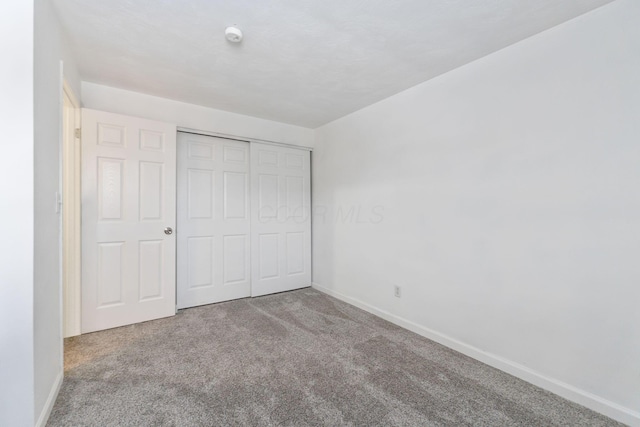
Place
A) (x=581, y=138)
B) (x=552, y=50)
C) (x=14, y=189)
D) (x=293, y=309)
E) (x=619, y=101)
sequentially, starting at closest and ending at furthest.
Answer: (x=14, y=189), (x=619, y=101), (x=581, y=138), (x=552, y=50), (x=293, y=309)

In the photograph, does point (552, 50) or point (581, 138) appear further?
point (552, 50)

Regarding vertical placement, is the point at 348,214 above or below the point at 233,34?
below

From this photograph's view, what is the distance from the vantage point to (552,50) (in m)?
1.78

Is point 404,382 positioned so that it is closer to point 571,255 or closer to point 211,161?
point 571,255

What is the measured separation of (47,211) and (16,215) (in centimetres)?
24

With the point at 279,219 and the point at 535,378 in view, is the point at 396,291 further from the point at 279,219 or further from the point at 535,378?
the point at 279,219

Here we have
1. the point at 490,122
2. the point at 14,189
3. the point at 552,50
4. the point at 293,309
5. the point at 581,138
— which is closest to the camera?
the point at 14,189

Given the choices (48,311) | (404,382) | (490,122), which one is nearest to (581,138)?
(490,122)

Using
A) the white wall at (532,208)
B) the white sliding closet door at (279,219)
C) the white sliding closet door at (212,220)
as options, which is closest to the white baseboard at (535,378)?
the white wall at (532,208)

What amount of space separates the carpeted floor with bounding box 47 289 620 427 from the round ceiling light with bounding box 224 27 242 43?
2.33 m

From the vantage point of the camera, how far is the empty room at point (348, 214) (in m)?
1.51

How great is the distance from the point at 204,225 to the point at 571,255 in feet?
11.0

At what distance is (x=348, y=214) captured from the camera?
344 cm

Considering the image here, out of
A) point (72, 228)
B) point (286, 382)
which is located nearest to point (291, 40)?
point (286, 382)
